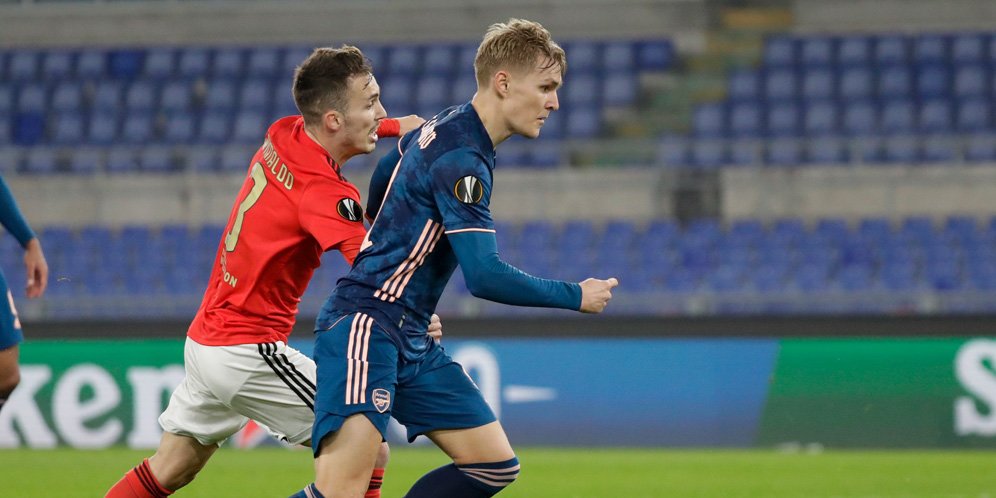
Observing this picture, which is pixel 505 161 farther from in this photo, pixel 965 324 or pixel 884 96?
pixel 965 324

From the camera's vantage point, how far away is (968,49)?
725 inches

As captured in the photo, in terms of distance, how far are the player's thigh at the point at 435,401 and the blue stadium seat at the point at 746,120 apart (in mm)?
13874

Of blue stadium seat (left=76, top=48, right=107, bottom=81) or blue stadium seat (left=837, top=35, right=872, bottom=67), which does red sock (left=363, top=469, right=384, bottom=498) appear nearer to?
blue stadium seat (left=837, top=35, right=872, bottom=67)

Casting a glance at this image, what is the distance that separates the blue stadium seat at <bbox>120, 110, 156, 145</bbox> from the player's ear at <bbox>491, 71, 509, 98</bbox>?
1542 cm

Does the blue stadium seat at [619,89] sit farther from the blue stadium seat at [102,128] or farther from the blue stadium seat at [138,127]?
the blue stadium seat at [102,128]

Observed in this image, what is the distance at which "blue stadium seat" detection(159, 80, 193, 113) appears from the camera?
19.5 meters

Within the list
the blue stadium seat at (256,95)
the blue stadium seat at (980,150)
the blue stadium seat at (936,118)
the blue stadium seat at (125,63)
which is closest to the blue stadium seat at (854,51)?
the blue stadium seat at (936,118)

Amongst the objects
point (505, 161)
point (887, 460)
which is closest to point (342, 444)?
point (887, 460)

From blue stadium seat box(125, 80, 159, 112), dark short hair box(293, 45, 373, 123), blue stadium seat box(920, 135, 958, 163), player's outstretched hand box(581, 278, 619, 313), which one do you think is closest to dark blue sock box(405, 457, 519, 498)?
player's outstretched hand box(581, 278, 619, 313)

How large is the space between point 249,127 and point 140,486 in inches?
562

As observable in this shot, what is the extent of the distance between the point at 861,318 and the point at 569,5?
10.2 m

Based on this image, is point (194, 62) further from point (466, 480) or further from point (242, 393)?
point (466, 480)

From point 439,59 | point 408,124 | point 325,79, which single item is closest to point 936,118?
point 439,59

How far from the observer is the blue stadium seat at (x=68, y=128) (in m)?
19.2
